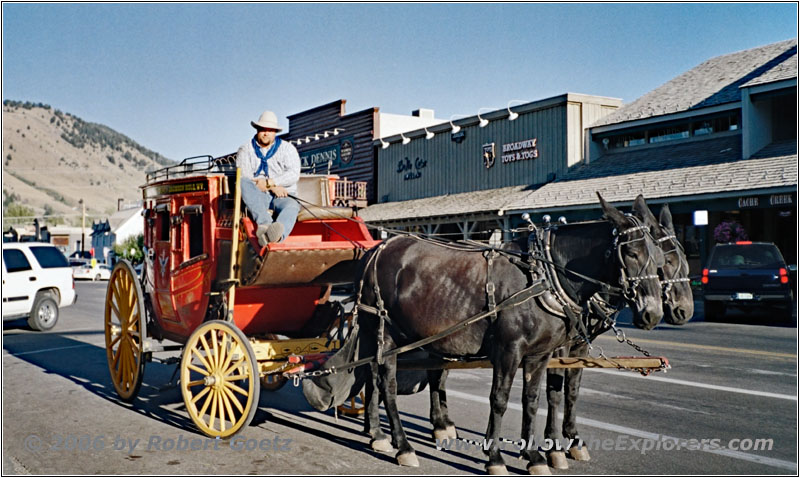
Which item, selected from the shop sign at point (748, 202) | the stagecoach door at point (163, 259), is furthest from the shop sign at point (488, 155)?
the stagecoach door at point (163, 259)

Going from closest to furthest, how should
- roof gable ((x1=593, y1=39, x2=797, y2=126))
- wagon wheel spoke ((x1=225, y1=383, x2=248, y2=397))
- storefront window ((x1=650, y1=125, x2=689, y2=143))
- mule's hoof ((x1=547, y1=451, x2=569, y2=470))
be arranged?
mule's hoof ((x1=547, y1=451, x2=569, y2=470)), wagon wheel spoke ((x1=225, y1=383, x2=248, y2=397)), roof gable ((x1=593, y1=39, x2=797, y2=126)), storefront window ((x1=650, y1=125, x2=689, y2=143))

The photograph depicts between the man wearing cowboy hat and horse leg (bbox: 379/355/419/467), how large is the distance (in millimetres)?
1778

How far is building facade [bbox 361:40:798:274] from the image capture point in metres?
22.9

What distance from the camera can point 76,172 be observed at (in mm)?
193125

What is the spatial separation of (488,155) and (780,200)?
13.8m

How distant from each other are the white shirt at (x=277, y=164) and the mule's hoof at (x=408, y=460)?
317 cm

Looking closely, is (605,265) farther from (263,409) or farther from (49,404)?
(49,404)

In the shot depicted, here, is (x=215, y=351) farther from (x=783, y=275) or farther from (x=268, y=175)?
(x=783, y=275)

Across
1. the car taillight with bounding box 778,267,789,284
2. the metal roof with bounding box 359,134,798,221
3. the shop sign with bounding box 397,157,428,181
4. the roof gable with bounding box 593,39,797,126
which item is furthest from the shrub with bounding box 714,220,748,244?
the shop sign with bounding box 397,157,428,181

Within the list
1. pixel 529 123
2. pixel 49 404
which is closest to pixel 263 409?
pixel 49 404

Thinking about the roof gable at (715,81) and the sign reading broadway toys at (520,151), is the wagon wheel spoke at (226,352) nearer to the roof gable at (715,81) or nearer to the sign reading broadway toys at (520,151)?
the roof gable at (715,81)

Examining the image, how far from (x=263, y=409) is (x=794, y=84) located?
774 inches

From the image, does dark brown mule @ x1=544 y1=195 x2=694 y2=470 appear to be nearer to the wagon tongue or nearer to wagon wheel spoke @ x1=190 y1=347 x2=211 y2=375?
the wagon tongue

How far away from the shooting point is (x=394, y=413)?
259 inches
